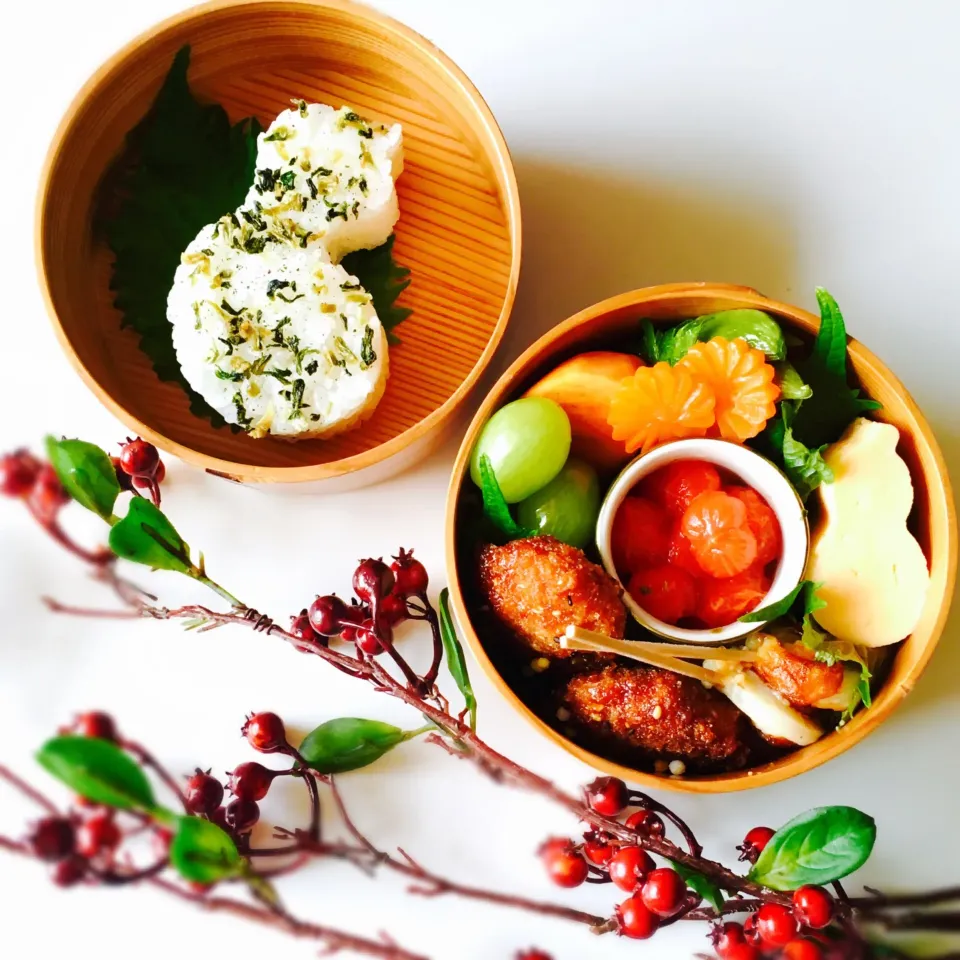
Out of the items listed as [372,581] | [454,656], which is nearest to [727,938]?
[454,656]

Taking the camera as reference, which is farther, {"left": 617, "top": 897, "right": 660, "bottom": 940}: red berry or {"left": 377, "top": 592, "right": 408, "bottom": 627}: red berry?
{"left": 377, "top": 592, "right": 408, "bottom": 627}: red berry

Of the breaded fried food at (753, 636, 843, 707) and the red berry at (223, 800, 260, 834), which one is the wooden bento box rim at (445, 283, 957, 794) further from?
the red berry at (223, 800, 260, 834)

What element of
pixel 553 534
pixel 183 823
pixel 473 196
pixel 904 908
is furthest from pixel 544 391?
pixel 904 908

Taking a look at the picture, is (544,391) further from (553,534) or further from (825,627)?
(825,627)

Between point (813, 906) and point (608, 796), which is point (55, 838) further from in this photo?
point (813, 906)

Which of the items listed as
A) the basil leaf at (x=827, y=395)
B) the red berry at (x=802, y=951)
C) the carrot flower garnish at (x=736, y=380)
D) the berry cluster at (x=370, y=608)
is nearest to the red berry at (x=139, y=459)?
the berry cluster at (x=370, y=608)

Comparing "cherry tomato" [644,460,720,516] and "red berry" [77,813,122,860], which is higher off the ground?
"cherry tomato" [644,460,720,516]

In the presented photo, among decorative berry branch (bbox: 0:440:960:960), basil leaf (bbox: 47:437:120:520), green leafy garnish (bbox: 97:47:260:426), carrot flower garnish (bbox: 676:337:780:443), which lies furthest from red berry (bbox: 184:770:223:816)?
carrot flower garnish (bbox: 676:337:780:443)
